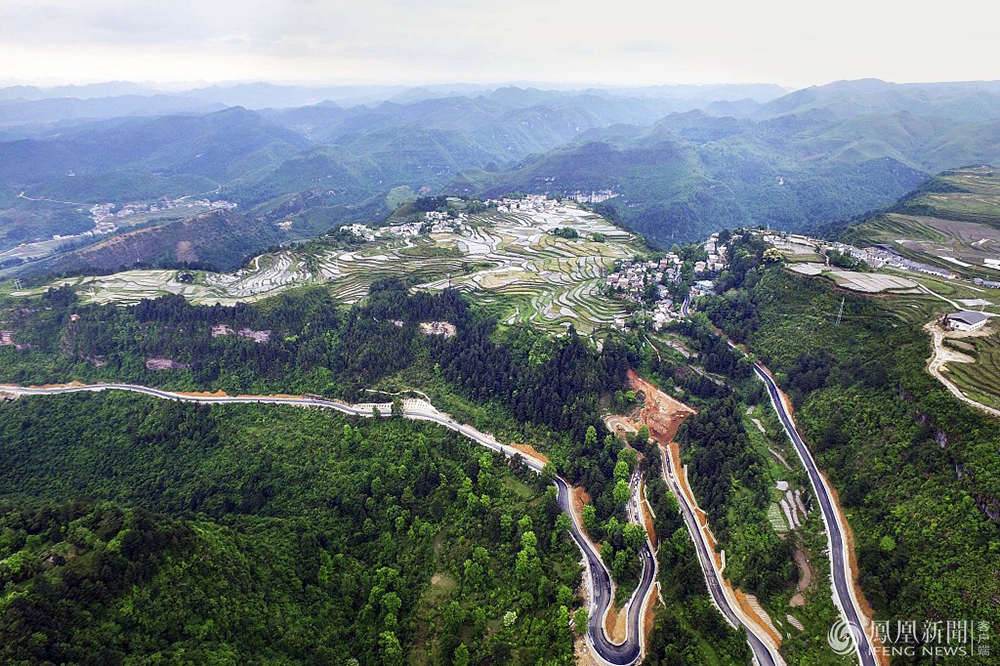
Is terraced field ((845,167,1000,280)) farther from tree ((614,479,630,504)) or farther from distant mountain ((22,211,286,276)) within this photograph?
distant mountain ((22,211,286,276))

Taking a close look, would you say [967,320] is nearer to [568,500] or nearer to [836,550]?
[836,550]

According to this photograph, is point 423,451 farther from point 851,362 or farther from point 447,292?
point 851,362

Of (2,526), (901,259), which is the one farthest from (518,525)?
(901,259)

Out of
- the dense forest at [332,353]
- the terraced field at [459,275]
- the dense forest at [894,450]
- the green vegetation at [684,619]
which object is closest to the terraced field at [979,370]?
the dense forest at [894,450]

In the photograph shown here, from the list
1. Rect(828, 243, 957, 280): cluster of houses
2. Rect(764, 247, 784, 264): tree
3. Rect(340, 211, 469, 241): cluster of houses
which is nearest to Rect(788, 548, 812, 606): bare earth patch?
Rect(828, 243, 957, 280): cluster of houses

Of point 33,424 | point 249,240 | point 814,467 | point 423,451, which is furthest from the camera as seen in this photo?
point 249,240

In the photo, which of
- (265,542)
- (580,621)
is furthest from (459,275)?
(580,621)
